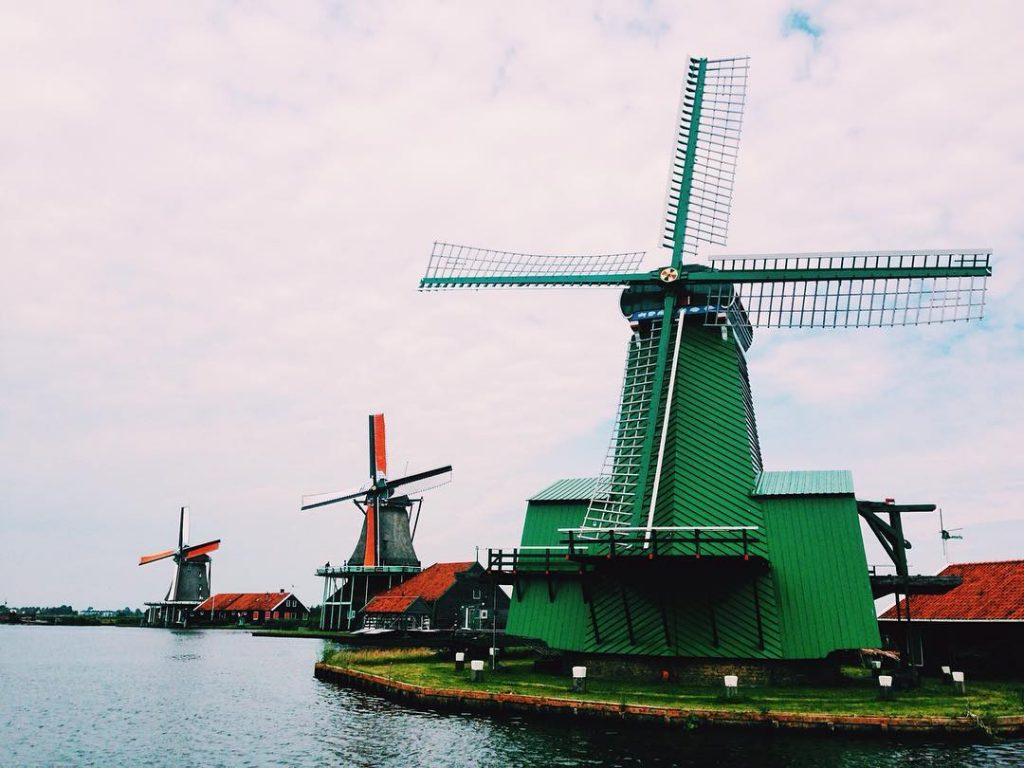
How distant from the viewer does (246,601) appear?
10131 cm

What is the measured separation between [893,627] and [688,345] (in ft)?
58.3

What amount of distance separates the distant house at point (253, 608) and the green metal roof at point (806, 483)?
8029 cm

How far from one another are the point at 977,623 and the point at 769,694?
38.5 feet

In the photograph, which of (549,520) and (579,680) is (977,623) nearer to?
(549,520)

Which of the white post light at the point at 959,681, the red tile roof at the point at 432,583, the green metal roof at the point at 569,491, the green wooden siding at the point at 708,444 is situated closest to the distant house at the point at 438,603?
the red tile roof at the point at 432,583

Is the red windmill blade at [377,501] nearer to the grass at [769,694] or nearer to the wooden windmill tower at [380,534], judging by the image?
the wooden windmill tower at [380,534]

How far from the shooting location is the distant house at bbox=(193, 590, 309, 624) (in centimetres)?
9894

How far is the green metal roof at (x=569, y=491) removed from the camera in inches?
1224

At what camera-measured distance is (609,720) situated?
66.5 ft

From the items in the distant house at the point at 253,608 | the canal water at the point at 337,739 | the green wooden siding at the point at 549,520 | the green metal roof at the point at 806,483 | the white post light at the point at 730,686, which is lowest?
the distant house at the point at 253,608

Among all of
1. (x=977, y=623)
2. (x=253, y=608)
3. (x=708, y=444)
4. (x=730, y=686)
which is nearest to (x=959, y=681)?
(x=730, y=686)

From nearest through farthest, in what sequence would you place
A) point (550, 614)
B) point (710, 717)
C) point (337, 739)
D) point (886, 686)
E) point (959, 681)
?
point (710, 717)
point (337, 739)
point (886, 686)
point (959, 681)
point (550, 614)

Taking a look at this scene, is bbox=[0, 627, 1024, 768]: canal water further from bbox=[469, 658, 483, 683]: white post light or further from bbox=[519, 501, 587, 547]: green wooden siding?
bbox=[519, 501, 587, 547]: green wooden siding

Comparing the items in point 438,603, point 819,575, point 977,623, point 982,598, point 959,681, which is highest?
point 819,575
